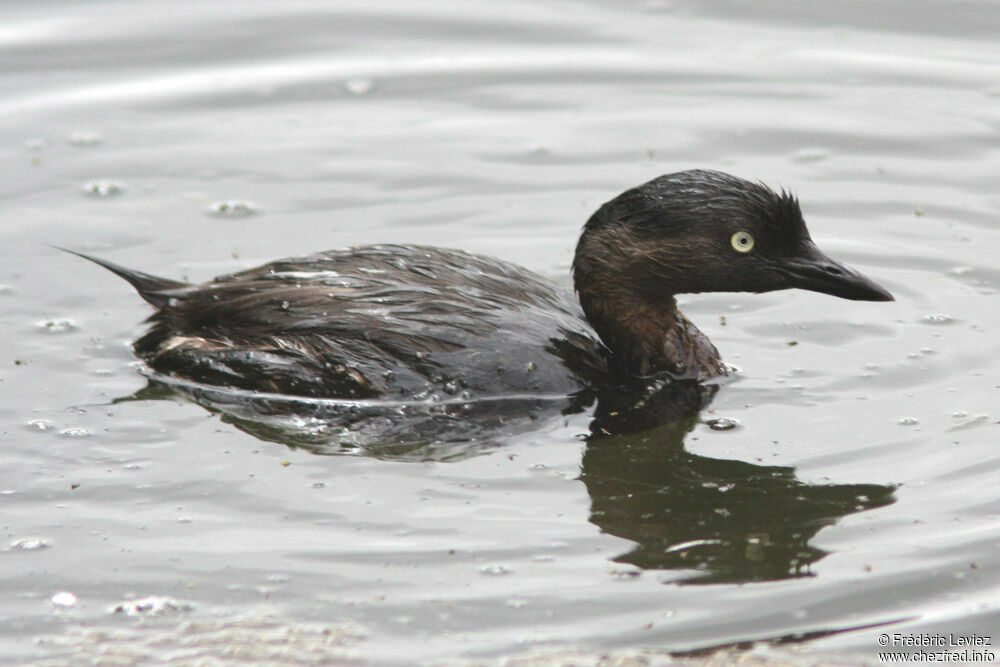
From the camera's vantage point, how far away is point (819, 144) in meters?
9.80

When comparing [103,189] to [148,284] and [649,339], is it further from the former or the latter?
[649,339]

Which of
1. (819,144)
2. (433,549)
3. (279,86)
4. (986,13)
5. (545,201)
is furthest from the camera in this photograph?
(986,13)

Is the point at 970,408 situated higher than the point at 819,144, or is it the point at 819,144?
the point at 819,144

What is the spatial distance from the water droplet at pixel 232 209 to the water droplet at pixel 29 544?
364 centimetres

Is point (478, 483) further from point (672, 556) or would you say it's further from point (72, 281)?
point (72, 281)

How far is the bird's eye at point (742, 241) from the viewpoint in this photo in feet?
22.0

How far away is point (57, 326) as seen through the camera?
7578 millimetres

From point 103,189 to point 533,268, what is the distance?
295 cm

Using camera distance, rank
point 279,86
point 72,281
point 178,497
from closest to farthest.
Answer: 1. point 178,497
2. point 72,281
3. point 279,86

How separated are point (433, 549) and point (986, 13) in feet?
26.6

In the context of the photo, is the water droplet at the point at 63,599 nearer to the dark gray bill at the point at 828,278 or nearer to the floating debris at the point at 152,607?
the floating debris at the point at 152,607

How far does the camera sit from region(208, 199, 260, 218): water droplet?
8.98m

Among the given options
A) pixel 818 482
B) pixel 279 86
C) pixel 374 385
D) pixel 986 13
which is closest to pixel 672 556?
pixel 818 482

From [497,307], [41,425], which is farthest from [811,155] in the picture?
[41,425]
